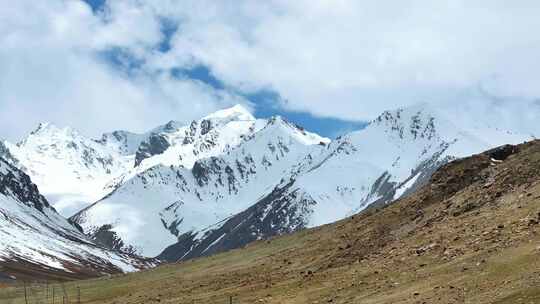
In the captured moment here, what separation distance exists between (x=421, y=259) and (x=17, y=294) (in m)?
49.1

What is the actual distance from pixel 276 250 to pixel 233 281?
17.3m

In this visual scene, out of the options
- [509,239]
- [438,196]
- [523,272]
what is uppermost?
[438,196]

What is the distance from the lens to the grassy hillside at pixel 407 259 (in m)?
40.2

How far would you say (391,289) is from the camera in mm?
43406

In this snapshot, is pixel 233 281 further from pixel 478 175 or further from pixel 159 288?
pixel 478 175

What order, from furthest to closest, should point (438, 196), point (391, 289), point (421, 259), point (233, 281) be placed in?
point (438, 196)
point (233, 281)
point (421, 259)
point (391, 289)

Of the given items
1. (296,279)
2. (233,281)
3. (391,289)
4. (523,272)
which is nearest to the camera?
(523,272)

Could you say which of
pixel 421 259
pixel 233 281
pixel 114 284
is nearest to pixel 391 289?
pixel 421 259

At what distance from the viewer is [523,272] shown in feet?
123

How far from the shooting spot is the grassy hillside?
4016cm

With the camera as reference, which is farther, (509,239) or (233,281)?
(233,281)

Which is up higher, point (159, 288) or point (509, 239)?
point (159, 288)

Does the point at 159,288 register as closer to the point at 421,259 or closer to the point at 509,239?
the point at 421,259

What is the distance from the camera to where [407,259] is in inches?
1943
